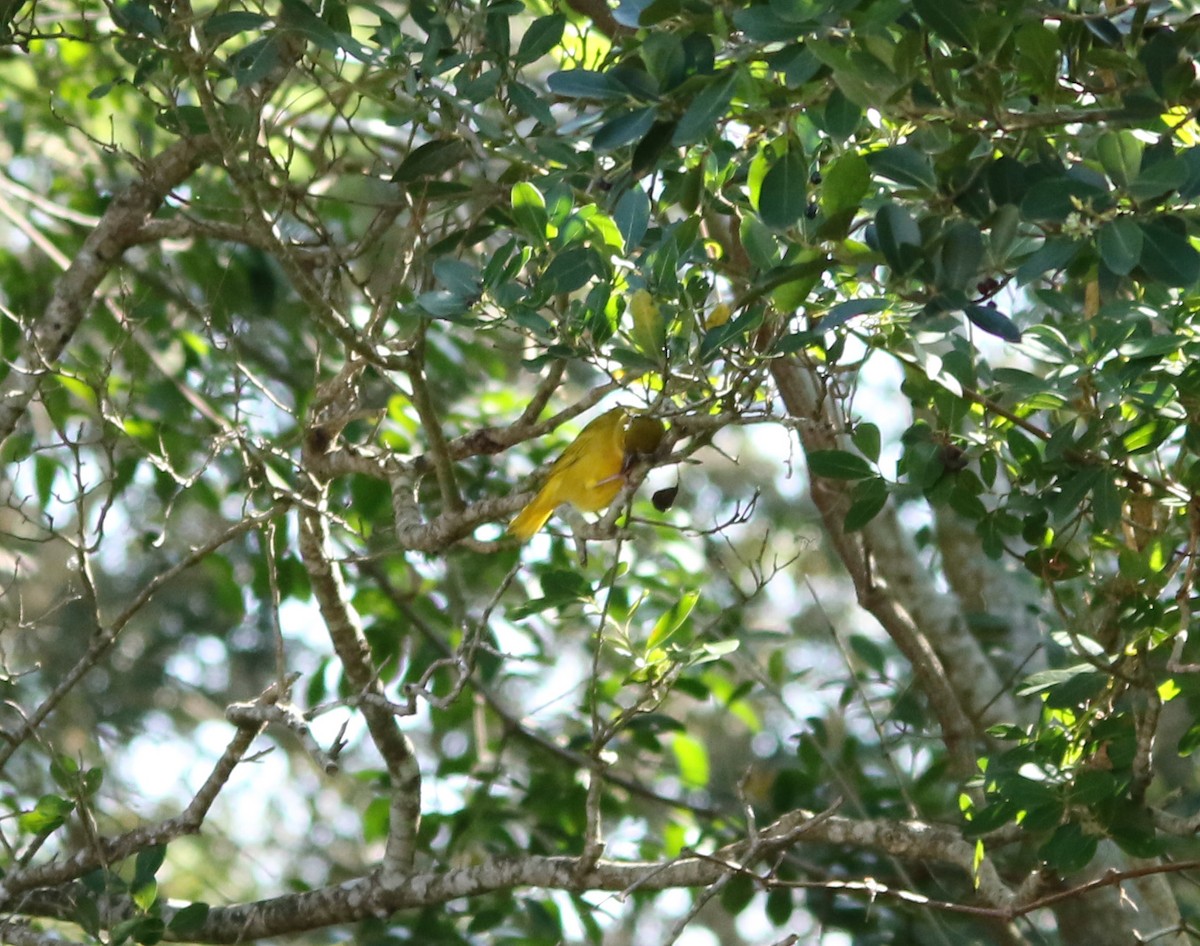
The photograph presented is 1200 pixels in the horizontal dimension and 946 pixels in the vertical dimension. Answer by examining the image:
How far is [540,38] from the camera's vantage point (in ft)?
7.54

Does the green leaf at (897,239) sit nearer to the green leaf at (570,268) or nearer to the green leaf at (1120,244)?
the green leaf at (1120,244)

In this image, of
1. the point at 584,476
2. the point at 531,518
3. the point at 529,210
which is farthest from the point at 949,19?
the point at 531,518

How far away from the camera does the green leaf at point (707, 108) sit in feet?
5.84

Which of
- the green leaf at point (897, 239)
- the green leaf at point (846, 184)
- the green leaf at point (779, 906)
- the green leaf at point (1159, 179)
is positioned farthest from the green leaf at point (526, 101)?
the green leaf at point (779, 906)

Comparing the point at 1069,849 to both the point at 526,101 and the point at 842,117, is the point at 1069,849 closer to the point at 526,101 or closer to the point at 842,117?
the point at 842,117

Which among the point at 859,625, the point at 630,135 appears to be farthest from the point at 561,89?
the point at 859,625

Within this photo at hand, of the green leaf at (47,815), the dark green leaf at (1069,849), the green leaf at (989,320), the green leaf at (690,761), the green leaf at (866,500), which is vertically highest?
the green leaf at (690,761)

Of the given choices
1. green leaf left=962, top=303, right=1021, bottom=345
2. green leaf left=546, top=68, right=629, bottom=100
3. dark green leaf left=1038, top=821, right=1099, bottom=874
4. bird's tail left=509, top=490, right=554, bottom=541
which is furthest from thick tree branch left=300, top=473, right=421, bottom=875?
green leaf left=962, top=303, right=1021, bottom=345

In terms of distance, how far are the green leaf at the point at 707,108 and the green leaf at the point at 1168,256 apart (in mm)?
585

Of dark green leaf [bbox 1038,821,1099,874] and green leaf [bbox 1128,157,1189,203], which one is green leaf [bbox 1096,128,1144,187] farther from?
dark green leaf [bbox 1038,821,1099,874]

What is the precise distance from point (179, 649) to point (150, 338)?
2.20 m

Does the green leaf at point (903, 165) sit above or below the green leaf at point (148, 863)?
below

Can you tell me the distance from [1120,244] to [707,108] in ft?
1.90

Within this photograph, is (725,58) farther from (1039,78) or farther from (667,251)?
(1039,78)
